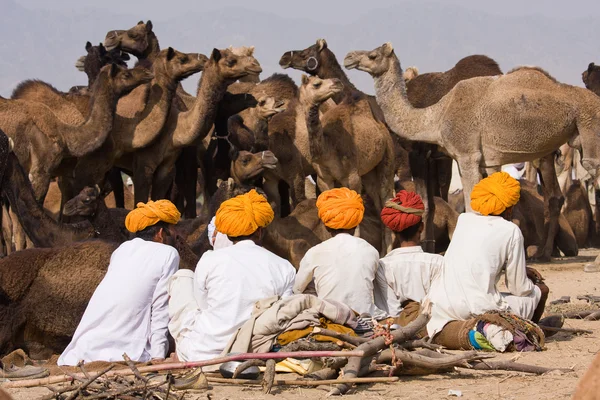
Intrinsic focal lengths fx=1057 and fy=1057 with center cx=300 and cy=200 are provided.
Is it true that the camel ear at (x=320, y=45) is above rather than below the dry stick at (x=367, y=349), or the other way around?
above

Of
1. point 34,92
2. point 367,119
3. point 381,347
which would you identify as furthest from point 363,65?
point 381,347

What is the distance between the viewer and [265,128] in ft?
43.7

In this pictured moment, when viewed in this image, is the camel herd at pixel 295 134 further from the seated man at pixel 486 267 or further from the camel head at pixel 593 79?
the seated man at pixel 486 267

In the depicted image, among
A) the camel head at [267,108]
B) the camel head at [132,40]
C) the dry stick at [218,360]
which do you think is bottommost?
the dry stick at [218,360]

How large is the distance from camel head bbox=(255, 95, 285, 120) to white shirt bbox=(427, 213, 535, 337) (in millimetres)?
6561

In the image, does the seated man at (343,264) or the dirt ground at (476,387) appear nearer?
the dirt ground at (476,387)

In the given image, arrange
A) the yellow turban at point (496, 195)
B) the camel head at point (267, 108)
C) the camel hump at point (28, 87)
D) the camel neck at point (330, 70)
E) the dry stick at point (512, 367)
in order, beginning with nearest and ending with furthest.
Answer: the dry stick at point (512, 367)
the yellow turban at point (496, 195)
the camel head at point (267, 108)
the camel hump at point (28, 87)
the camel neck at point (330, 70)

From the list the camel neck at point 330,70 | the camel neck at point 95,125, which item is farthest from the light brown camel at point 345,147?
the camel neck at point 95,125

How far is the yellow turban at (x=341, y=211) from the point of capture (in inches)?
260

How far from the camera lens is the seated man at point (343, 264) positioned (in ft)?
21.3

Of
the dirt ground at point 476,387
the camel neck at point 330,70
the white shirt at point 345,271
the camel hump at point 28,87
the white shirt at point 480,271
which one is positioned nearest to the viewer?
the dirt ground at point 476,387

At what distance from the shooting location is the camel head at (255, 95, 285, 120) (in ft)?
43.3

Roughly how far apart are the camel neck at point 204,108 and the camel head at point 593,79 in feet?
19.4

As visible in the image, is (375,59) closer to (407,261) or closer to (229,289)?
(407,261)
